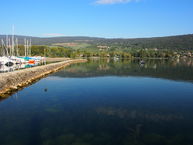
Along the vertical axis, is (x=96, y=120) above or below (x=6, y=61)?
below

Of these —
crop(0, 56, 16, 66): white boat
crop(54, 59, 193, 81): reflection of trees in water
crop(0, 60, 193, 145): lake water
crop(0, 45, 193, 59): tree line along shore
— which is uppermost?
crop(0, 45, 193, 59): tree line along shore

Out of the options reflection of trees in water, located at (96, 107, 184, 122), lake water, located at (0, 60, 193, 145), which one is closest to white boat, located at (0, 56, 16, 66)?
lake water, located at (0, 60, 193, 145)

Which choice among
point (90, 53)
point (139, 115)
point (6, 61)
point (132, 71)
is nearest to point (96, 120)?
point (139, 115)

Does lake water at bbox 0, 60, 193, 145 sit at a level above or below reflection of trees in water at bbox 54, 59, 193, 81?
below

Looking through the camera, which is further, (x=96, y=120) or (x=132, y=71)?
(x=132, y=71)

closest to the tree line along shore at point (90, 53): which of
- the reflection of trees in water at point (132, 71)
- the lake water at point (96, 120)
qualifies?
the reflection of trees in water at point (132, 71)

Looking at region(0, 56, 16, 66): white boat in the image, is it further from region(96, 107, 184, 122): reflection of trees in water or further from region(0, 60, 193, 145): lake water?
region(96, 107, 184, 122): reflection of trees in water

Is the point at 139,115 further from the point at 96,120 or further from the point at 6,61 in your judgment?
the point at 6,61

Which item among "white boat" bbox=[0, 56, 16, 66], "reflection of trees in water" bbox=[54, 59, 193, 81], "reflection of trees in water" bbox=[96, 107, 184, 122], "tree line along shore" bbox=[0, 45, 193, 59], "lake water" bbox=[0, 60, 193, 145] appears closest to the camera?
"lake water" bbox=[0, 60, 193, 145]

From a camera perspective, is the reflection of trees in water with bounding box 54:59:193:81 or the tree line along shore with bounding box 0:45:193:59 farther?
the tree line along shore with bounding box 0:45:193:59

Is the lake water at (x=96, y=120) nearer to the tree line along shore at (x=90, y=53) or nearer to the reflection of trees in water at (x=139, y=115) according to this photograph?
the reflection of trees in water at (x=139, y=115)

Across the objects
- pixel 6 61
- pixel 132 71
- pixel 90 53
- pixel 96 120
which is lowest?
pixel 96 120

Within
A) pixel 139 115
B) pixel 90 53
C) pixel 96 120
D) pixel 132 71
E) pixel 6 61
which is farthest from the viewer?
pixel 90 53

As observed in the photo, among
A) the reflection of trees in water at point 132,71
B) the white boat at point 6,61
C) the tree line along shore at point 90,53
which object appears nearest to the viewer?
the reflection of trees in water at point 132,71
